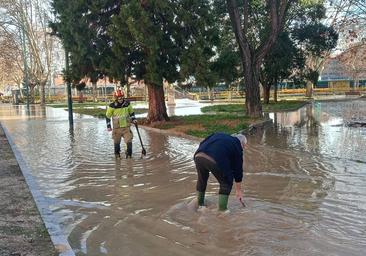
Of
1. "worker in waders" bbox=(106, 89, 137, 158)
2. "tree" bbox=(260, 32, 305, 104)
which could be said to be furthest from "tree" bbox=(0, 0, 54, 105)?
"worker in waders" bbox=(106, 89, 137, 158)

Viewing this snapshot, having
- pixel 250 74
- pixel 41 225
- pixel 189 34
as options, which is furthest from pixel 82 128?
pixel 41 225

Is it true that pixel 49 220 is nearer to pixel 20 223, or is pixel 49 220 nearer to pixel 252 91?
pixel 20 223

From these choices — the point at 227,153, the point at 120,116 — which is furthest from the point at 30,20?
the point at 227,153

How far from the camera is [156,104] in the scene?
20.9m

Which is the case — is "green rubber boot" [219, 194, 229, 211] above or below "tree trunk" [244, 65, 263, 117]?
below

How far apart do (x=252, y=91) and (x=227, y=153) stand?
54.1 ft

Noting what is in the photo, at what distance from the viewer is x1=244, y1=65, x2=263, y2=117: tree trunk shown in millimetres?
22281

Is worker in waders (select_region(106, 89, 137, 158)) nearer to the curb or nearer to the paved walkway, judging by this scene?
the curb

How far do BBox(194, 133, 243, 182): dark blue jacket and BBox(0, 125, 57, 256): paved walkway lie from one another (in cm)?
222

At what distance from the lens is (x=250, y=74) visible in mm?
22312

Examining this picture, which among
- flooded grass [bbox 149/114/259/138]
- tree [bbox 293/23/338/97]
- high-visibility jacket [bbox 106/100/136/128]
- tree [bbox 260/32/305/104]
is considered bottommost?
flooded grass [bbox 149/114/259/138]

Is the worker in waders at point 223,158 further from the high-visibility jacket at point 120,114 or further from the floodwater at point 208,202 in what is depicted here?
the high-visibility jacket at point 120,114

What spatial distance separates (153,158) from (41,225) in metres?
5.88

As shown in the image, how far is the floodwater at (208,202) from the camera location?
18.3ft
